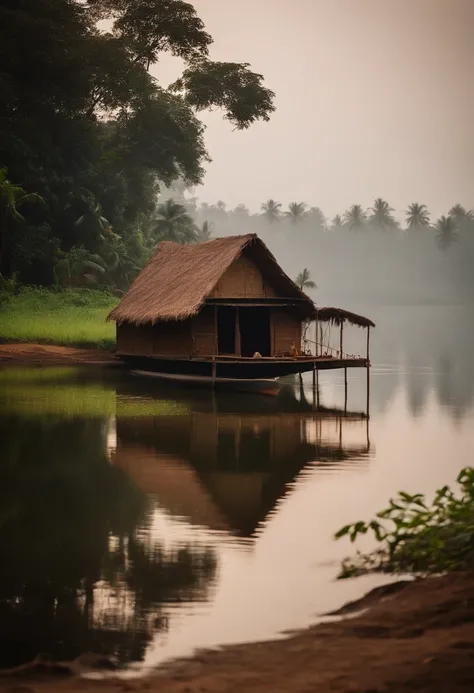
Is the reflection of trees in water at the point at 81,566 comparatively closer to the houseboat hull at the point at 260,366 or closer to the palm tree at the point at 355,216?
the houseboat hull at the point at 260,366

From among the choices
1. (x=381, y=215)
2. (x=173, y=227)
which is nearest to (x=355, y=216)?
(x=381, y=215)

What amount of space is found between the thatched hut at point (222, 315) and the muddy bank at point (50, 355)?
9.13ft

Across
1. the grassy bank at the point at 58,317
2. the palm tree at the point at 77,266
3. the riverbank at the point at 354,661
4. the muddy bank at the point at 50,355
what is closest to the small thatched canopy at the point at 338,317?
the muddy bank at the point at 50,355

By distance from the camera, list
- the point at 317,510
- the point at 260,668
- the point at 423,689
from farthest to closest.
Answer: the point at 317,510 → the point at 260,668 → the point at 423,689

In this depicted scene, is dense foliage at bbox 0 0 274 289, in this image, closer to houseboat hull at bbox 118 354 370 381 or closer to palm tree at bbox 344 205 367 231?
houseboat hull at bbox 118 354 370 381

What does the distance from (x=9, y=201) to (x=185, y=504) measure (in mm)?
26068

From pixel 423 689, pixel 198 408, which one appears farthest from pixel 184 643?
pixel 198 408

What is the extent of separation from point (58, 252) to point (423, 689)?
118 feet

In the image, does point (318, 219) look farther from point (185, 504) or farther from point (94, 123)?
point (185, 504)

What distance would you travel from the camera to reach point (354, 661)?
15.6 ft

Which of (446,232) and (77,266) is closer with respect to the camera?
(77,266)

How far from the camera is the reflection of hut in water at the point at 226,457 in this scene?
10016 mm

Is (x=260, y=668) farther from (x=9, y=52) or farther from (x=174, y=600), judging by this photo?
(x=9, y=52)

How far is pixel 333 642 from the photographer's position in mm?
5363
